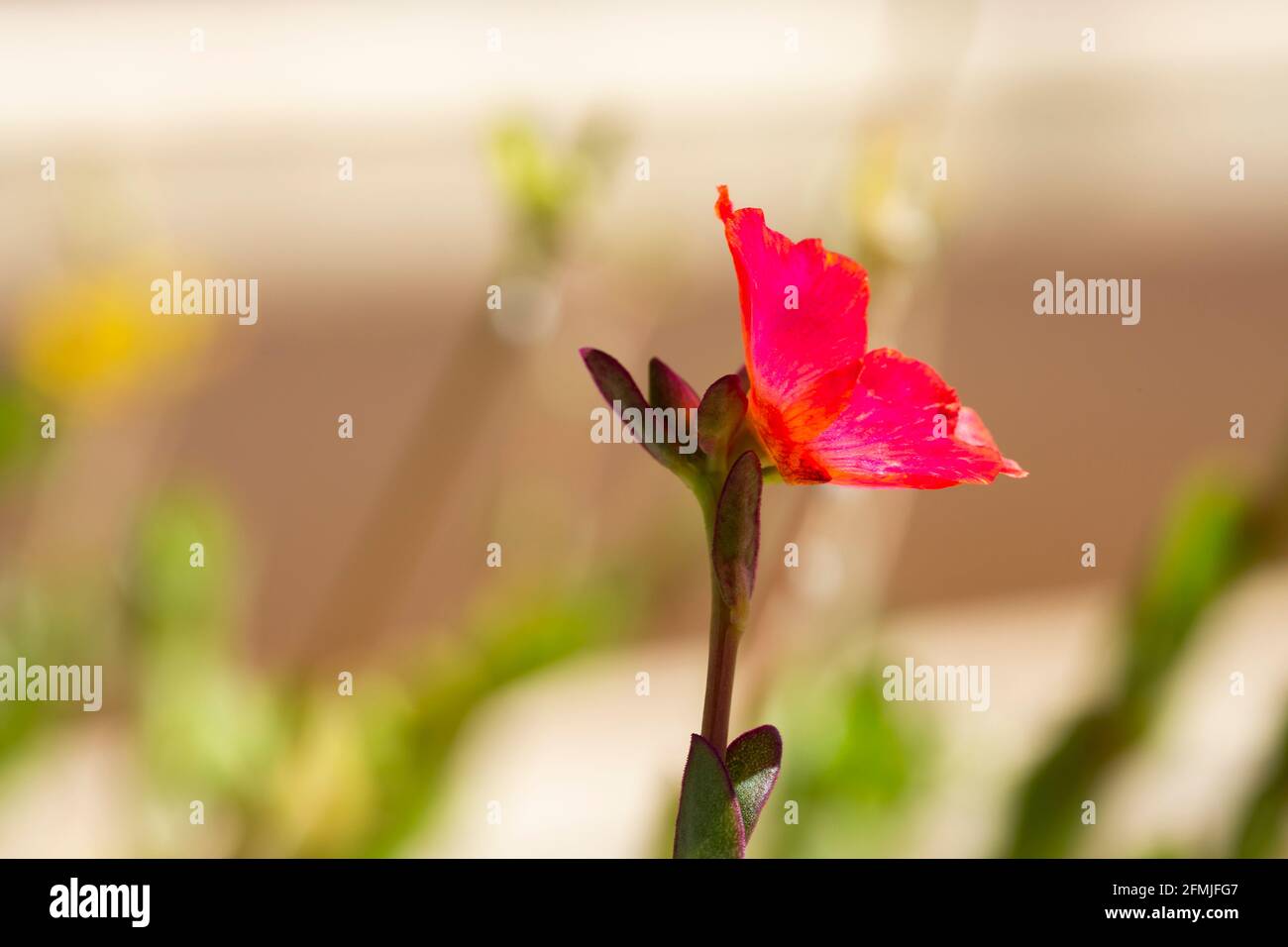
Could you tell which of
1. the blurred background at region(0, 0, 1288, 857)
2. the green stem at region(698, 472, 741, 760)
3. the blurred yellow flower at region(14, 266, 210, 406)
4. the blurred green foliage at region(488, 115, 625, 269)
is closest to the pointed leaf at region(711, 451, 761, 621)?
the green stem at region(698, 472, 741, 760)

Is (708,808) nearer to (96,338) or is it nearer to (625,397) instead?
(625,397)

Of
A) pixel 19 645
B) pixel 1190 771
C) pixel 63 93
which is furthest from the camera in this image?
pixel 63 93

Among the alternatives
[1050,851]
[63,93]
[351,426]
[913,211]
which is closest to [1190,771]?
[1050,851]

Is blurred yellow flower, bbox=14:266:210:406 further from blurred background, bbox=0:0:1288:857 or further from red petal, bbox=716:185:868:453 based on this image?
red petal, bbox=716:185:868:453

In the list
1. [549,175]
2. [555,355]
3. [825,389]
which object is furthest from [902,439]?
[555,355]

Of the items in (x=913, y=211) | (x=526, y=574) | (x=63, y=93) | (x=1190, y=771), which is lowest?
(x=1190, y=771)

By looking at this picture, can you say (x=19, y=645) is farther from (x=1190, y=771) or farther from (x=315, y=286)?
(x=1190, y=771)

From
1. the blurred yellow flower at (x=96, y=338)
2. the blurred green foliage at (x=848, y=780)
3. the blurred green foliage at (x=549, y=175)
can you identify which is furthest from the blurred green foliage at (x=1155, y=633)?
the blurred yellow flower at (x=96, y=338)
